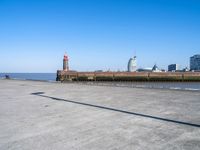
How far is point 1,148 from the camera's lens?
420 centimetres

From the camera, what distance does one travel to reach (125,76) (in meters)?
55.7

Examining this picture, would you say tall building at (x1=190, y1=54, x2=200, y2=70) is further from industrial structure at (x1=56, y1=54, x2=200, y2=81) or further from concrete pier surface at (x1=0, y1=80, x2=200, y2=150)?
concrete pier surface at (x1=0, y1=80, x2=200, y2=150)

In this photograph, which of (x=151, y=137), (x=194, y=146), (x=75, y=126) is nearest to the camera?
(x=194, y=146)

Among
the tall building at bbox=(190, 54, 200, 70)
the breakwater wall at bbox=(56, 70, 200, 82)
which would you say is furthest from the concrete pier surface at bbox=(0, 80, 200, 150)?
the tall building at bbox=(190, 54, 200, 70)

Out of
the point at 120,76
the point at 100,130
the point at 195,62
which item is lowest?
the point at 100,130

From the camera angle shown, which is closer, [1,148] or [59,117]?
[1,148]

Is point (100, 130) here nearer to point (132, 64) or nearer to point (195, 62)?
point (132, 64)

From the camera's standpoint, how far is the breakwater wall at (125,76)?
43.3 meters

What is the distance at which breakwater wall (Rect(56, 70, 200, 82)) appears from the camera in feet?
142

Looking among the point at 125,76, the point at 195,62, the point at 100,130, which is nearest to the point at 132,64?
the point at 195,62

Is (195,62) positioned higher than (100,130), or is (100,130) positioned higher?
(195,62)

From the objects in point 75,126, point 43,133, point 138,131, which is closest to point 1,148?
point 43,133

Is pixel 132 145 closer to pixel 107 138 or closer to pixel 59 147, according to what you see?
pixel 107 138

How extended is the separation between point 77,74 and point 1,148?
41336 millimetres
